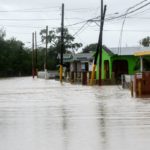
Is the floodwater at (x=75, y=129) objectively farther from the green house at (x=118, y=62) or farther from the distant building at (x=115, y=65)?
the green house at (x=118, y=62)

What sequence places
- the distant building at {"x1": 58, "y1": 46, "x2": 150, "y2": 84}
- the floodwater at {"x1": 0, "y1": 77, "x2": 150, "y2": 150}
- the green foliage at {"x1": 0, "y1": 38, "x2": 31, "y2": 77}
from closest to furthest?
the floodwater at {"x1": 0, "y1": 77, "x2": 150, "y2": 150} < the distant building at {"x1": 58, "y1": 46, "x2": 150, "y2": 84} < the green foliage at {"x1": 0, "y1": 38, "x2": 31, "y2": 77}

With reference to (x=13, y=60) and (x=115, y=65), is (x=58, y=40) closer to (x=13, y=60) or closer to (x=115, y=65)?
(x=13, y=60)

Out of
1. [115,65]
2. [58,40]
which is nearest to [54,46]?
[58,40]

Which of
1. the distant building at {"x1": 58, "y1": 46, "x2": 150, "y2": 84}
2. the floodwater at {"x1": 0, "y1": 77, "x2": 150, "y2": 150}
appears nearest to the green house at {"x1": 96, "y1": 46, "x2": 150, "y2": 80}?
the distant building at {"x1": 58, "y1": 46, "x2": 150, "y2": 84}

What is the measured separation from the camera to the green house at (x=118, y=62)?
58.3m

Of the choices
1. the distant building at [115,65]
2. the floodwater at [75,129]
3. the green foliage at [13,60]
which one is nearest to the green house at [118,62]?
the distant building at [115,65]

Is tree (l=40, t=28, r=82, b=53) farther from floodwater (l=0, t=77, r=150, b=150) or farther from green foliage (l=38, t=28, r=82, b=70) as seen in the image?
floodwater (l=0, t=77, r=150, b=150)

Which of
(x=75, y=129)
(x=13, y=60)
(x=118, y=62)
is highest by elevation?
(x=13, y=60)

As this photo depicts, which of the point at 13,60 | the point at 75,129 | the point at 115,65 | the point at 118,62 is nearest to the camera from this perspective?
the point at 75,129

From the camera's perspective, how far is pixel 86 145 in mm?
12555

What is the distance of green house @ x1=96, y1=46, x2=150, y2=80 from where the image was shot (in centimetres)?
5834

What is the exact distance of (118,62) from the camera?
199ft

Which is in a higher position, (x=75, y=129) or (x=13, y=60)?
(x=13, y=60)

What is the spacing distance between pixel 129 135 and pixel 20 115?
296 inches
